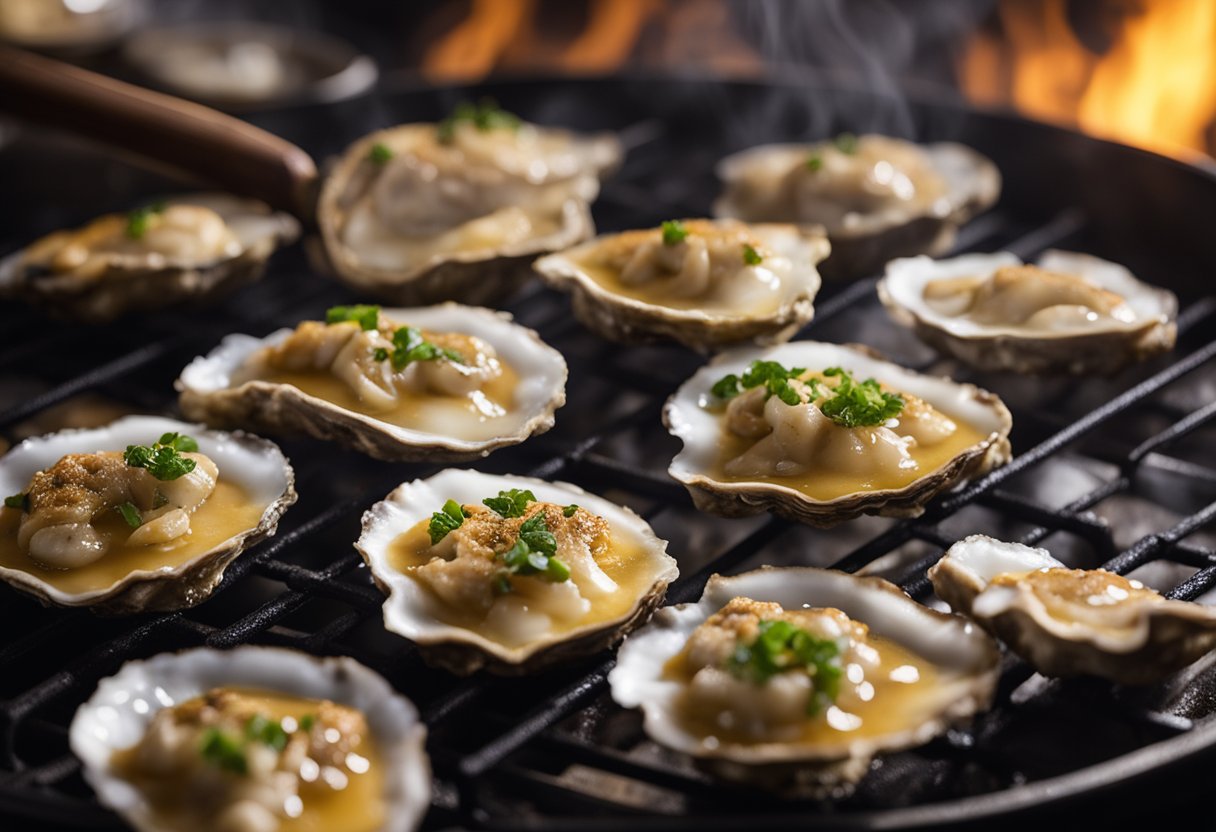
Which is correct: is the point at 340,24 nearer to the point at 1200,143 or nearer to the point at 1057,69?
the point at 1057,69

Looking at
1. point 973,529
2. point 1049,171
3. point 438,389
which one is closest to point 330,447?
point 438,389

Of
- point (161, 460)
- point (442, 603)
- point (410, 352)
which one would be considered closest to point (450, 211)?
point (410, 352)

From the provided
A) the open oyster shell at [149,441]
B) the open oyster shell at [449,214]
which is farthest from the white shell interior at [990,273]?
the open oyster shell at [149,441]

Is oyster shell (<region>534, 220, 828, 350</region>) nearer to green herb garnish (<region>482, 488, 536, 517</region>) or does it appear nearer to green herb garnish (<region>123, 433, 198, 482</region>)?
green herb garnish (<region>482, 488, 536, 517</region>)

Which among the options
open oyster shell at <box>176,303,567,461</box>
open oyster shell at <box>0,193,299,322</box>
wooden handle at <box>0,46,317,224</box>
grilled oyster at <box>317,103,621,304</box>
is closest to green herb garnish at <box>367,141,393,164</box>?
grilled oyster at <box>317,103,621,304</box>

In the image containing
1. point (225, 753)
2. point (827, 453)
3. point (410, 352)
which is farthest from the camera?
point (410, 352)

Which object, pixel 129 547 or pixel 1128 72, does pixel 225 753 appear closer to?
pixel 129 547
